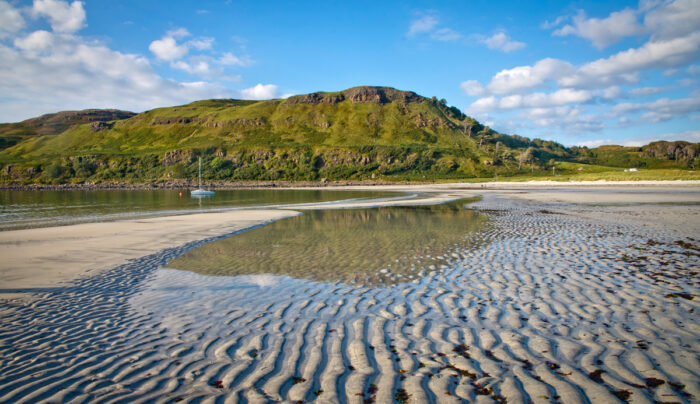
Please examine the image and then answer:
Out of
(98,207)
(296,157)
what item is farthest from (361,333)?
(296,157)

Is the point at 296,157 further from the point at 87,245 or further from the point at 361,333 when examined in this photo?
the point at 361,333

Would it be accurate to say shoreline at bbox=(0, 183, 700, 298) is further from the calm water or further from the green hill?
the green hill

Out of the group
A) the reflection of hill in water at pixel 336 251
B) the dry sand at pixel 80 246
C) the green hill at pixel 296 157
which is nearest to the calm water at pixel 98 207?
the dry sand at pixel 80 246

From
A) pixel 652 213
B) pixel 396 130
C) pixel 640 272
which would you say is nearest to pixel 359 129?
pixel 396 130

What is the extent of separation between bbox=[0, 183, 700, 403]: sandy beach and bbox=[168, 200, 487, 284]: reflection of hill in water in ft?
3.01

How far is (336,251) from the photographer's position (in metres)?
14.2

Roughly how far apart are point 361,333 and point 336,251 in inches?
312

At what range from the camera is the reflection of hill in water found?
36.7ft

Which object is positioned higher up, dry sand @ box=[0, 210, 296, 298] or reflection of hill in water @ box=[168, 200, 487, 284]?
dry sand @ box=[0, 210, 296, 298]

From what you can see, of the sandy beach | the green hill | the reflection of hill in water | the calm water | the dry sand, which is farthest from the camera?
the green hill

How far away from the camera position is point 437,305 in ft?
25.6

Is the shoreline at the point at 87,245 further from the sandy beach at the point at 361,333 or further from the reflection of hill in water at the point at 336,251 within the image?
the reflection of hill in water at the point at 336,251

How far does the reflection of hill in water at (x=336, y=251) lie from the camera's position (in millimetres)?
11180

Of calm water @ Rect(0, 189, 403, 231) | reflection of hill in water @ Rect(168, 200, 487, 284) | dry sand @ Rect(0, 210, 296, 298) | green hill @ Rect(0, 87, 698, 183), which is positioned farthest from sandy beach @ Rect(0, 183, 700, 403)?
green hill @ Rect(0, 87, 698, 183)
